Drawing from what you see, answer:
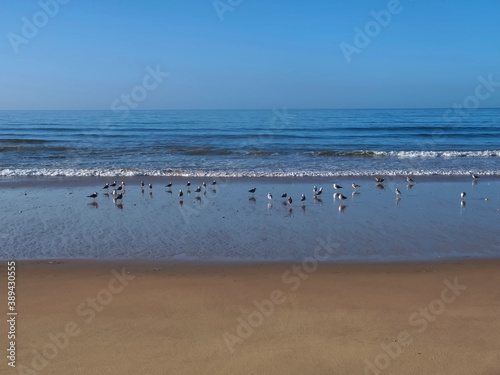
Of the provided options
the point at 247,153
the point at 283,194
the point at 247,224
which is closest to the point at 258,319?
the point at 247,224

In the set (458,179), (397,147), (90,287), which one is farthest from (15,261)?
(397,147)

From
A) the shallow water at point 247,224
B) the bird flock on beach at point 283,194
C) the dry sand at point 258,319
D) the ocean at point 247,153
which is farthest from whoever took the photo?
the ocean at point 247,153

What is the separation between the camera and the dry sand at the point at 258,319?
5.49 meters

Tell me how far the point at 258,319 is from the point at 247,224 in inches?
220

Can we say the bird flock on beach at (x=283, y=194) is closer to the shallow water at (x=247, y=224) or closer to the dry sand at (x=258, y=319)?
the shallow water at (x=247, y=224)

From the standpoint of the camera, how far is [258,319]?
6527 millimetres

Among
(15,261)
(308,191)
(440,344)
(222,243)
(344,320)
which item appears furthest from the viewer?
(308,191)

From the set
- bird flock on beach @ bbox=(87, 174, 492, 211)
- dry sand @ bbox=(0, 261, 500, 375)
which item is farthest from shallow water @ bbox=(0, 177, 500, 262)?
dry sand @ bbox=(0, 261, 500, 375)

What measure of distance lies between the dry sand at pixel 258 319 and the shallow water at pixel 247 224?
0.98 meters

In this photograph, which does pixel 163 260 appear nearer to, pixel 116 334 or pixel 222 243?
pixel 222 243

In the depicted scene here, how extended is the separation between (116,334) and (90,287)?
192 centimetres

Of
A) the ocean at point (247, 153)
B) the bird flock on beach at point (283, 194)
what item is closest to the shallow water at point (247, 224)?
the bird flock on beach at point (283, 194)

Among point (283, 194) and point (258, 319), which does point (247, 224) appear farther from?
point (258, 319)

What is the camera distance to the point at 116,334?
20.0ft
